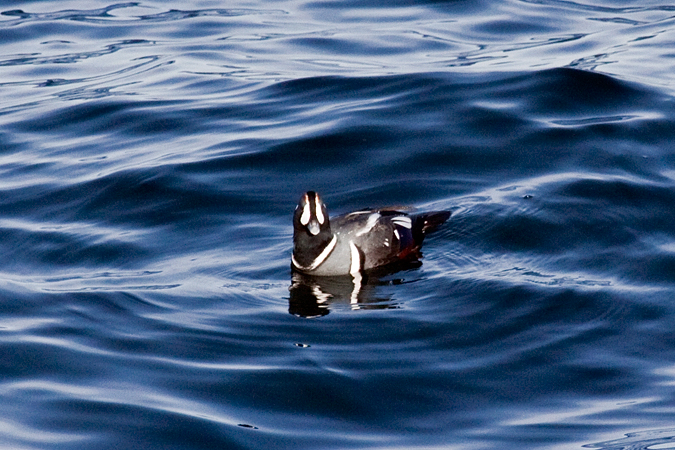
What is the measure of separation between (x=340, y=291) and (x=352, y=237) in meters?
0.71

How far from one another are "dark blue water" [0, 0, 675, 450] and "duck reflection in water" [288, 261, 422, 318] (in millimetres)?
40

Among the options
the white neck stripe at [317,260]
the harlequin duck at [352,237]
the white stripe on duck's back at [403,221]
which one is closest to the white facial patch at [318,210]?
the harlequin duck at [352,237]

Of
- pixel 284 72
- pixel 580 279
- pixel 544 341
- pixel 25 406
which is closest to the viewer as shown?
pixel 25 406

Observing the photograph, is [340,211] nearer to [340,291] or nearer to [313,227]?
[313,227]

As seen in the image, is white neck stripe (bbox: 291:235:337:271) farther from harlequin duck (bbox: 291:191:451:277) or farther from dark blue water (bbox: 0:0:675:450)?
dark blue water (bbox: 0:0:675:450)

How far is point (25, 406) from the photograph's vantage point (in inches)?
284

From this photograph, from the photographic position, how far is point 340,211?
1163 centimetres

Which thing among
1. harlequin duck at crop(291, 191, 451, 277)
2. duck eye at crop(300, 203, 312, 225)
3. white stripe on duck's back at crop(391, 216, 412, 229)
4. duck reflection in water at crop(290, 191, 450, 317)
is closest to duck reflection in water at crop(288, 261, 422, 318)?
duck reflection in water at crop(290, 191, 450, 317)

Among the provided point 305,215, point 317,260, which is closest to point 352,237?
point 317,260

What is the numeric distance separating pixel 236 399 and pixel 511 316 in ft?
8.50

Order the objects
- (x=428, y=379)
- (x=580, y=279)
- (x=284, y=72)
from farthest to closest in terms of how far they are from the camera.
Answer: (x=284, y=72), (x=580, y=279), (x=428, y=379)

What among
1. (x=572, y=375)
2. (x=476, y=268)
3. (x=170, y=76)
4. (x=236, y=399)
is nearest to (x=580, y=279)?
(x=476, y=268)

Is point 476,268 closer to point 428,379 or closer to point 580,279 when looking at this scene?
point 580,279

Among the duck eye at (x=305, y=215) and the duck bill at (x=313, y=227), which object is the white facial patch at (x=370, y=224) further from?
the duck eye at (x=305, y=215)
